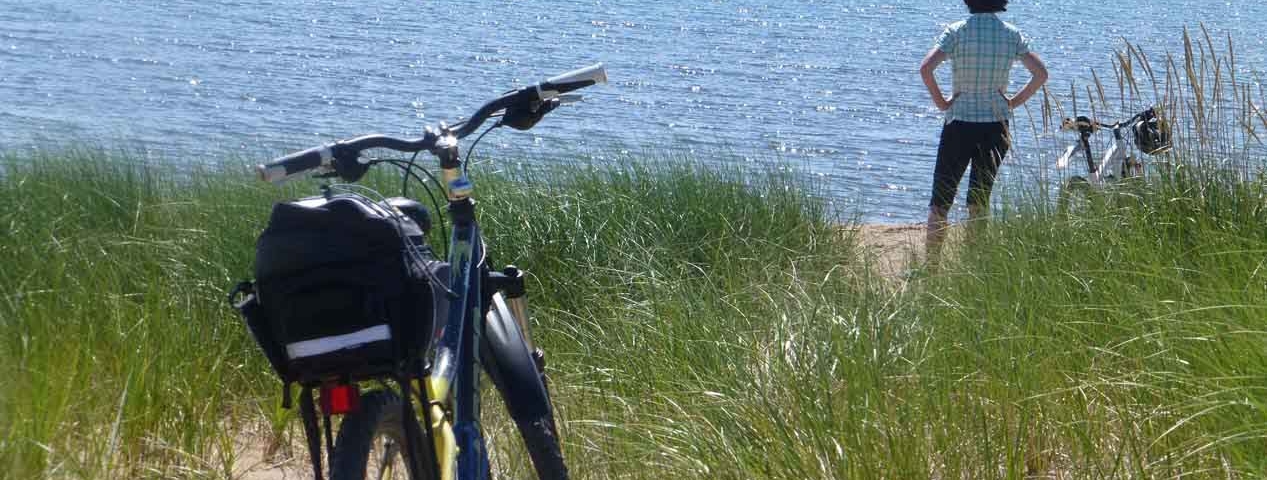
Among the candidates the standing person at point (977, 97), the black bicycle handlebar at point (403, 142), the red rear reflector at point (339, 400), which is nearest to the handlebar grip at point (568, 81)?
the black bicycle handlebar at point (403, 142)

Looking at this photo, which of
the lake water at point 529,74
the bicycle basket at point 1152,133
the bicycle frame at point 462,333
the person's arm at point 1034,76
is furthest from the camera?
the lake water at point 529,74

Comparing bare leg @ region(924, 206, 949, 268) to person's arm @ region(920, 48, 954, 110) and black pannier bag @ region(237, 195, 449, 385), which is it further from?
black pannier bag @ region(237, 195, 449, 385)

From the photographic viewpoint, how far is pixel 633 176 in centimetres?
671

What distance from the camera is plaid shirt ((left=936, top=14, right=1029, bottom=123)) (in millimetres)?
6371

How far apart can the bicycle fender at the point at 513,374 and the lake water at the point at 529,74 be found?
3.00 meters

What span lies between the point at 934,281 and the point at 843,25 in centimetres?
2596

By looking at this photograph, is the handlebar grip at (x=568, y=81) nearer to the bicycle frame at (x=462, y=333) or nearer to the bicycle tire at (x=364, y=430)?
the bicycle frame at (x=462, y=333)

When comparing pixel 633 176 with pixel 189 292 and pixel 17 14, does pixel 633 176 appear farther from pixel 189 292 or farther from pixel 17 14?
pixel 17 14

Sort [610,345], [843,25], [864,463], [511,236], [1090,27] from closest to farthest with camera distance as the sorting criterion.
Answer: [864,463] → [610,345] → [511,236] → [1090,27] → [843,25]

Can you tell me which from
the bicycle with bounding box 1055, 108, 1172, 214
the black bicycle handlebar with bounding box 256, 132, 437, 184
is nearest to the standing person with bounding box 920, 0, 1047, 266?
the bicycle with bounding box 1055, 108, 1172, 214

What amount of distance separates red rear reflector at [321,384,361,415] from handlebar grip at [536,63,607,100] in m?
0.92

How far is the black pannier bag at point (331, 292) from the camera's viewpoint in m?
2.28

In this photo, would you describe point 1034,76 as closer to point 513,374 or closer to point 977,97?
point 977,97

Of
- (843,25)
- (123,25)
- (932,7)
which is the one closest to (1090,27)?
(843,25)
